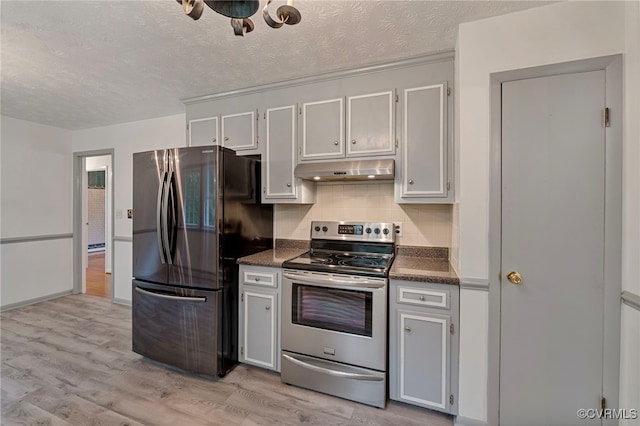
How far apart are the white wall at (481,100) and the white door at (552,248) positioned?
0.35ft

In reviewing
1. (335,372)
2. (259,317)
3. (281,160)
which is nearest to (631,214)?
(335,372)

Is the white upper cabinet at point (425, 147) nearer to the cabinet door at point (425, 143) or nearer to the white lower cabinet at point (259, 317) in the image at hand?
the cabinet door at point (425, 143)

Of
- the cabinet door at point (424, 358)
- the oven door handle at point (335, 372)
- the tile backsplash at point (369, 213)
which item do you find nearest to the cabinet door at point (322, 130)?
the tile backsplash at point (369, 213)

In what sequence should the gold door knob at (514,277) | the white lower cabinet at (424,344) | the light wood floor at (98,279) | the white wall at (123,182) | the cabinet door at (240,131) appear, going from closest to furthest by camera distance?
the gold door knob at (514,277) → the white lower cabinet at (424,344) → the cabinet door at (240,131) → the white wall at (123,182) → the light wood floor at (98,279)

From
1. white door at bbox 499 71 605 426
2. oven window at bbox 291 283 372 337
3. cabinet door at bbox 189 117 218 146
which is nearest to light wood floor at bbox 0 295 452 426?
oven window at bbox 291 283 372 337

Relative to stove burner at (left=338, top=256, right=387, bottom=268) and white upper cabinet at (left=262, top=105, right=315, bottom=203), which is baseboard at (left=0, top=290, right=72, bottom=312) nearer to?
white upper cabinet at (left=262, top=105, right=315, bottom=203)

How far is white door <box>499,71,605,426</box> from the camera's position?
149 centimetres

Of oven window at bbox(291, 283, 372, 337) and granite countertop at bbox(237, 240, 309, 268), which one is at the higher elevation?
granite countertop at bbox(237, 240, 309, 268)

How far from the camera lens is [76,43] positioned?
6.14ft

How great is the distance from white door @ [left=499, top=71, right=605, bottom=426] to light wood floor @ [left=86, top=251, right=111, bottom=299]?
5025 millimetres

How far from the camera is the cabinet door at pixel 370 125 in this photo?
211 cm

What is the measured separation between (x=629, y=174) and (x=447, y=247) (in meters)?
1.14

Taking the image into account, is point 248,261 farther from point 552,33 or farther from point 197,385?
point 552,33

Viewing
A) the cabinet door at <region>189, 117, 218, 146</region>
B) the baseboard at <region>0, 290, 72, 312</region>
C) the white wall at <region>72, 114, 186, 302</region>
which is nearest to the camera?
the cabinet door at <region>189, 117, 218, 146</region>
